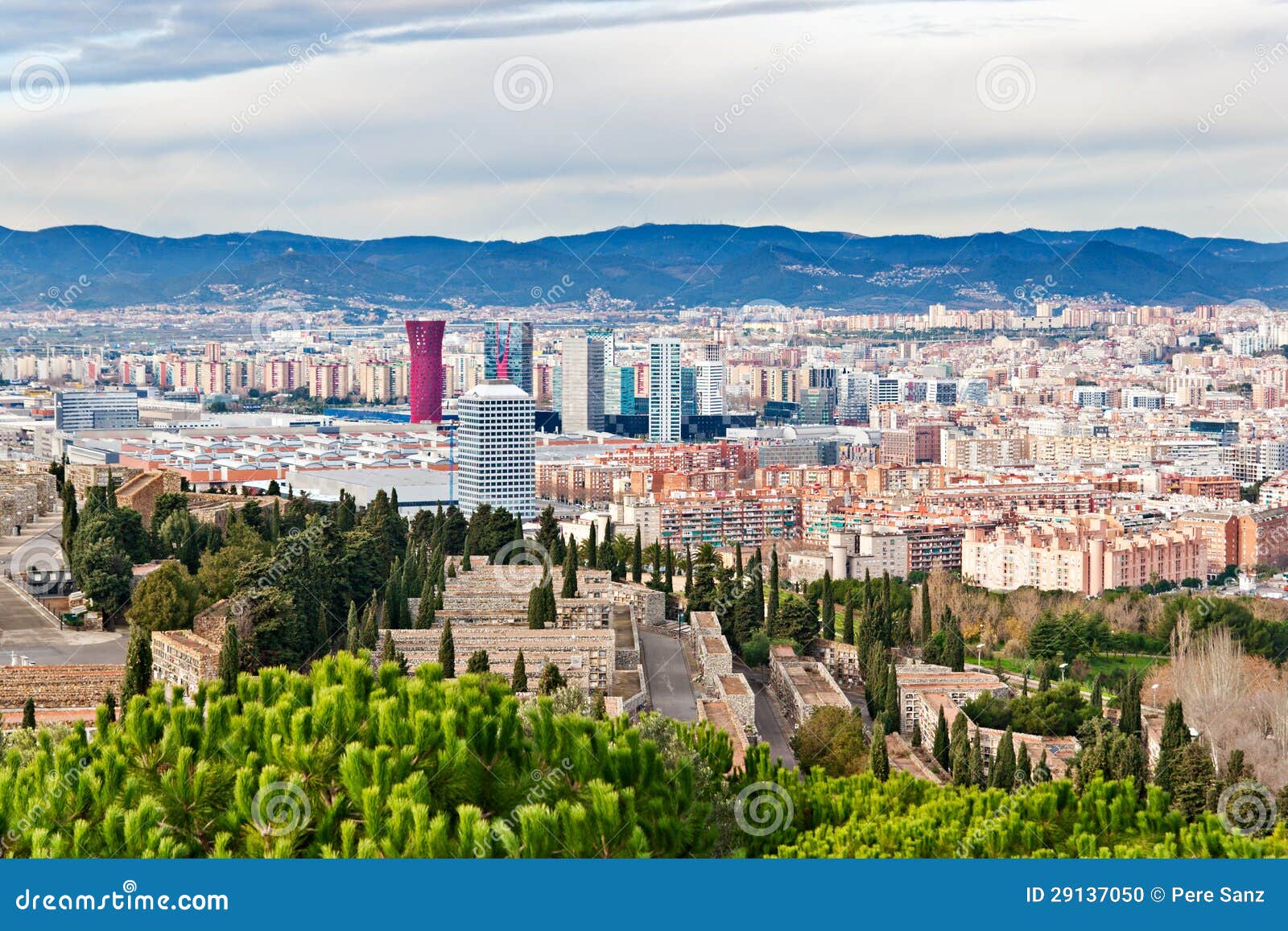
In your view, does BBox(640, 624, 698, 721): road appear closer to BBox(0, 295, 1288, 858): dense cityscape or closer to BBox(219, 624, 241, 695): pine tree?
BBox(0, 295, 1288, 858): dense cityscape

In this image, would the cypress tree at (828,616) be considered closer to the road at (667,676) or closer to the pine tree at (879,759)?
the road at (667,676)

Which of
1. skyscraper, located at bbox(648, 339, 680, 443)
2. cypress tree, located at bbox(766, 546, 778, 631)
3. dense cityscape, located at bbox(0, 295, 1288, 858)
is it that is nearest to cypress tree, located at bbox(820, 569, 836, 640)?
dense cityscape, located at bbox(0, 295, 1288, 858)

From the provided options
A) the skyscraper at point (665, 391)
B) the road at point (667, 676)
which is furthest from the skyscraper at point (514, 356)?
the road at point (667, 676)

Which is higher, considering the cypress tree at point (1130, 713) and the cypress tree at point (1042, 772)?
the cypress tree at point (1130, 713)

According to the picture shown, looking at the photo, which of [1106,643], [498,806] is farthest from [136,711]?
[1106,643]

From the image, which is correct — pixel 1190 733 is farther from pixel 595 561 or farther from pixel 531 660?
pixel 595 561
